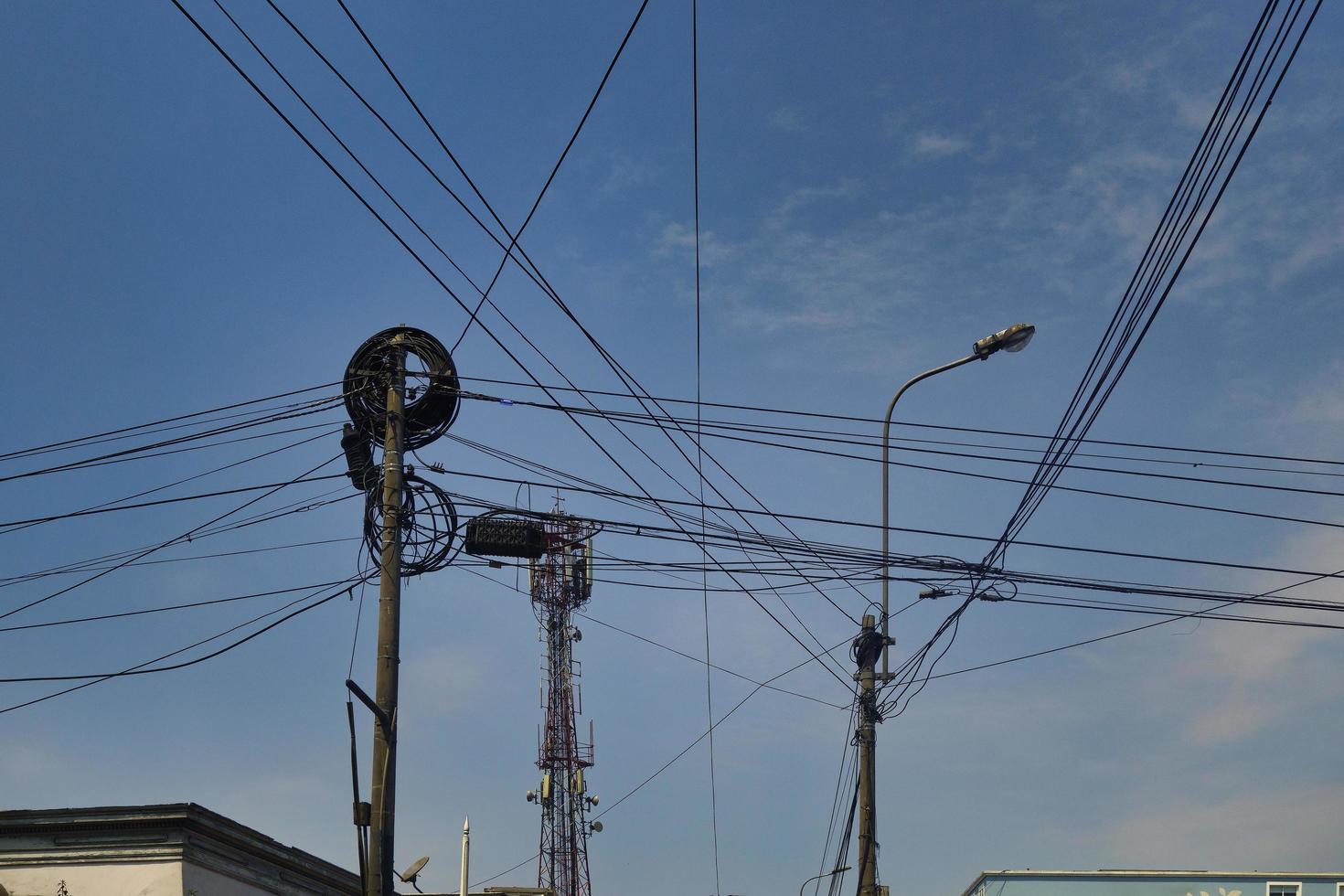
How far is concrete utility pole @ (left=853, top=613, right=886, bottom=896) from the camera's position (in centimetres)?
2028

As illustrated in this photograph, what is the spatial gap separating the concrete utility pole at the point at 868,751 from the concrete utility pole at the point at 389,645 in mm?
8658

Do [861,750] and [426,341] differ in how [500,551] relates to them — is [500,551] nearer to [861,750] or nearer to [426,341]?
[426,341]

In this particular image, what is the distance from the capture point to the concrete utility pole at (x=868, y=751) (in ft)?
66.5

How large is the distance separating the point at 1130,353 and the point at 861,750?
8.20 m

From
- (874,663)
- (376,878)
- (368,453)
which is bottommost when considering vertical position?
(376,878)

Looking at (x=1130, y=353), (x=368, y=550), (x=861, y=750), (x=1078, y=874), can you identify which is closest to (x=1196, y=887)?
(x=1078, y=874)

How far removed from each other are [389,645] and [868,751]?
907 cm

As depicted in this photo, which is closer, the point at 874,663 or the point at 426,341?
the point at 426,341

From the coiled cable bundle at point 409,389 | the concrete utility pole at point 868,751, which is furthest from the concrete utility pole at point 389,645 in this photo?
the concrete utility pole at point 868,751

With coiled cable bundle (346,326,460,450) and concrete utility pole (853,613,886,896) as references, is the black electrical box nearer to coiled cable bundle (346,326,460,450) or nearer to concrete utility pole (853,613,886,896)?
coiled cable bundle (346,326,460,450)

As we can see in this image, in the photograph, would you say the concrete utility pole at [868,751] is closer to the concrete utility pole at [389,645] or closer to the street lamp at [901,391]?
the street lamp at [901,391]

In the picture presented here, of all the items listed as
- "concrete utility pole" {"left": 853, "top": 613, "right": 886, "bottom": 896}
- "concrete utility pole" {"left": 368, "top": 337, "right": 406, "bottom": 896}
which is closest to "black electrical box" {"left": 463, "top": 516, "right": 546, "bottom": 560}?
"concrete utility pole" {"left": 368, "top": 337, "right": 406, "bottom": 896}

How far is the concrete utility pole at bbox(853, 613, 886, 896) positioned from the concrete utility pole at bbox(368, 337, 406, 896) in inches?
341

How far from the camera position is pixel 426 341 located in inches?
661
